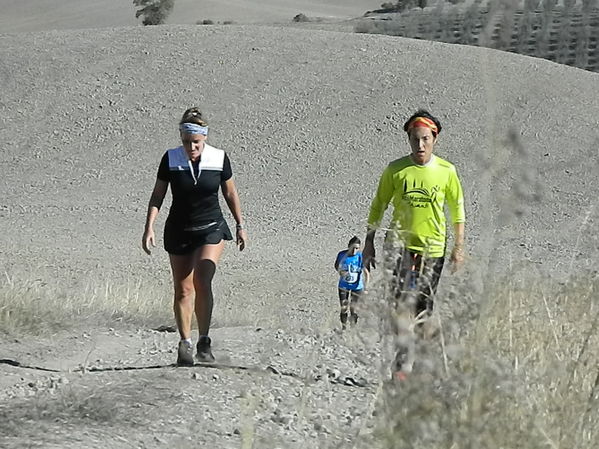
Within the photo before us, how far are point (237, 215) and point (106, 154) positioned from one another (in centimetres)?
2222

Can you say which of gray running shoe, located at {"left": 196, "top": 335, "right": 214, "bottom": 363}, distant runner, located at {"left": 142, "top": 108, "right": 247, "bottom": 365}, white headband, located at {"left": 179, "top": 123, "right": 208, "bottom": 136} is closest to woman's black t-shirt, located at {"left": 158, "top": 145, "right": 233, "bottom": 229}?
distant runner, located at {"left": 142, "top": 108, "right": 247, "bottom": 365}

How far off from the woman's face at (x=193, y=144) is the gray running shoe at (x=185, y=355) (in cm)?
119

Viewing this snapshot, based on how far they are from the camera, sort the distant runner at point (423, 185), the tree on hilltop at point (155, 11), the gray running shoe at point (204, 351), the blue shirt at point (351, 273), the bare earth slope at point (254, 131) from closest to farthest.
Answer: the distant runner at point (423, 185) → the gray running shoe at point (204, 351) → the blue shirt at point (351, 273) → the bare earth slope at point (254, 131) → the tree on hilltop at point (155, 11)

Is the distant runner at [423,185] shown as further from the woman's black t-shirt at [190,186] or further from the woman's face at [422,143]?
the woman's black t-shirt at [190,186]

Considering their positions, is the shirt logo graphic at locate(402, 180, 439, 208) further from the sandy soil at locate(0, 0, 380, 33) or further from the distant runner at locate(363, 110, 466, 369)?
the sandy soil at locate(0, 0, 380, 33)

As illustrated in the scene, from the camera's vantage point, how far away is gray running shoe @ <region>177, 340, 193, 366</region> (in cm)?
696

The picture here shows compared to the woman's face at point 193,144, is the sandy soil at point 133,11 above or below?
above

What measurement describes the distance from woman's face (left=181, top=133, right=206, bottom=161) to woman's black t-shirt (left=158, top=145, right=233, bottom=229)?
36 millimetres

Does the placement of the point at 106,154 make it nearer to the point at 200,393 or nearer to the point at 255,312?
the point at 255,312

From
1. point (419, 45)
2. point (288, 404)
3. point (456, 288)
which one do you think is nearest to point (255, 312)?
point (288, 404)

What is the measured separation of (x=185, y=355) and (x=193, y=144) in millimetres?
1336

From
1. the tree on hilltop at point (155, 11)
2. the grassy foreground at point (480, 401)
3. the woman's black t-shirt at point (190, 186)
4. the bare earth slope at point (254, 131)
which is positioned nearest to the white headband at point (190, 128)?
the woman's black t-shirt at point (190, 186)

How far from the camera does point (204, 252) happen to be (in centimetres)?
736

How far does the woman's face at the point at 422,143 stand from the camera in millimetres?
6809
